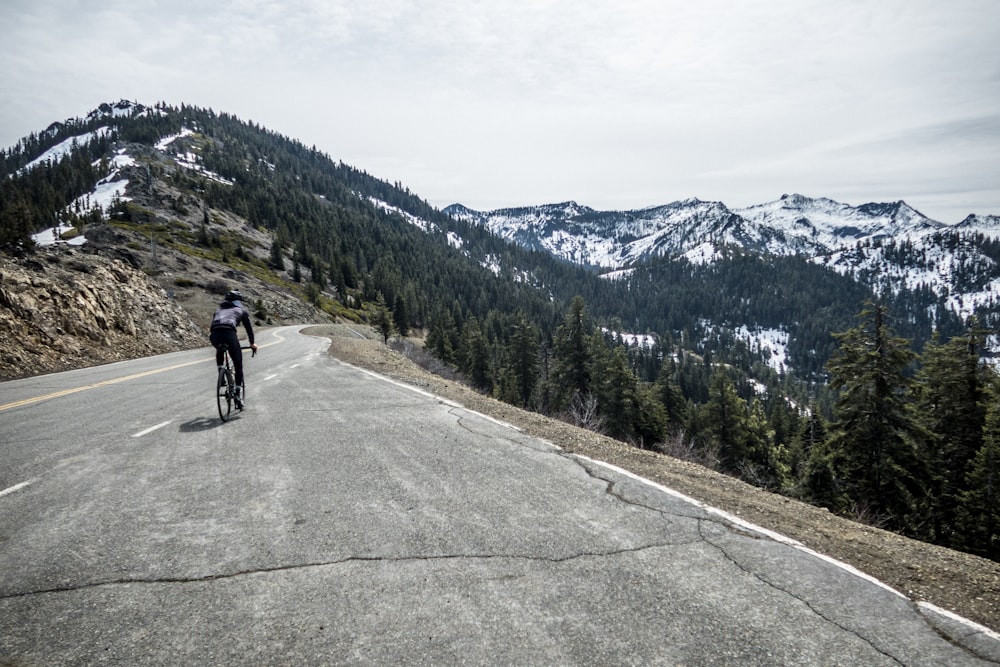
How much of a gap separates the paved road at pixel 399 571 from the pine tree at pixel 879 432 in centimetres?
1916

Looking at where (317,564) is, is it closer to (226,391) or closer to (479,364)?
(226,391)

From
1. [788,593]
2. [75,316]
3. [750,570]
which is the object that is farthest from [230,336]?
[75,316]

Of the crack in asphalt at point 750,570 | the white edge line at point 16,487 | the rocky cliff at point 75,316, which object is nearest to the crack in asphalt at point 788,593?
the crack in asphalt at point 750,570

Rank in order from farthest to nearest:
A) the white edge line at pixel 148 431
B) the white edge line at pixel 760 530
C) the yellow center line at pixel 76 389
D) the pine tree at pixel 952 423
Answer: the pine tree at pixel 952 423
the yellow center line at pixel 76 389
the white edge line at pixel 148 431
the white edge line at pixel 760 530

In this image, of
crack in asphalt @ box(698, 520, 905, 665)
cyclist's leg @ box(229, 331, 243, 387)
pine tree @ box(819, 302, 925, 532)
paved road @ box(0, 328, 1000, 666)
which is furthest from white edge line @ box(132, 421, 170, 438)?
pine tree @ box(819, 302, 925, 532)

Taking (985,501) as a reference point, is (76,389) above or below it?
above

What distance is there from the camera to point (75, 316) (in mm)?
19188

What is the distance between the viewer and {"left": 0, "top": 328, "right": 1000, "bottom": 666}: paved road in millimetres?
2715

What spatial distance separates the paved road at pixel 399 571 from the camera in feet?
8.91

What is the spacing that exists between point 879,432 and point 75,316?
33.9 metres

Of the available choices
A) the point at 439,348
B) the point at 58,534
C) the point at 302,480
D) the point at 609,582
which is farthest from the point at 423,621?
the point at 439,348

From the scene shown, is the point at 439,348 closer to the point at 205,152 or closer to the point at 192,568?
the point at 192,568

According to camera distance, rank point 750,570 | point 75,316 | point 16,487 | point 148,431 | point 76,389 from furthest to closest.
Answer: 1. point 75,316
2. point 76,389
3. point 148,431
4. point 16,487
5. point 750,570

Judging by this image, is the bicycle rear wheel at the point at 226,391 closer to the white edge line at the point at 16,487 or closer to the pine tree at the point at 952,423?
the white edge line at the point at 16,487
